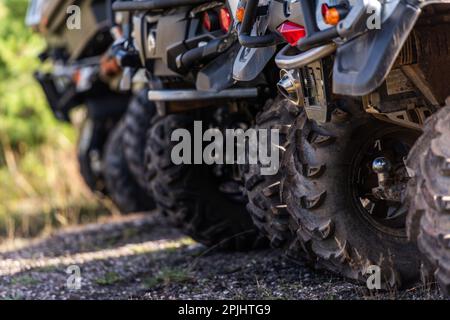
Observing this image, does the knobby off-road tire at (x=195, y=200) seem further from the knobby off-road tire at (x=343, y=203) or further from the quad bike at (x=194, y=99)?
the knobby off-road tire at (x=343, y=203)

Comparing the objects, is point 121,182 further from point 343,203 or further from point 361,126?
point 361,126

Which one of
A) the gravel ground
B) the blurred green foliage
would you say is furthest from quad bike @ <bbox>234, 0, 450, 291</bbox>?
the blurred green foliage

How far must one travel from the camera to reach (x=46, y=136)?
14.1m

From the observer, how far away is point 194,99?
6.53 metres

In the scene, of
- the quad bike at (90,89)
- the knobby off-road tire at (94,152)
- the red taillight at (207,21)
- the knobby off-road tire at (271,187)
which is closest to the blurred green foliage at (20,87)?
the quad bike at (90,89)

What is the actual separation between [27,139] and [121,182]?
4099 mm

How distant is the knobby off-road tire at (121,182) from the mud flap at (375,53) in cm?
589

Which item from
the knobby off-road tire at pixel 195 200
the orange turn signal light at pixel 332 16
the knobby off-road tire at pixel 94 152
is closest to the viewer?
the orange turn signal light at pixel 332 16

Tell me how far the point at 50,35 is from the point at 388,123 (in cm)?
621

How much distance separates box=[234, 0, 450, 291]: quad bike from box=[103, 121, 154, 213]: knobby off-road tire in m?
4.65

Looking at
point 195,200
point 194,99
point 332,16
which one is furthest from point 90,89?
point 332,16

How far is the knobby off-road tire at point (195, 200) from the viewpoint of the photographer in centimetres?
725

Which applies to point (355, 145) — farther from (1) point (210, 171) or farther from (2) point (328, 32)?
(1) point (210, 171)

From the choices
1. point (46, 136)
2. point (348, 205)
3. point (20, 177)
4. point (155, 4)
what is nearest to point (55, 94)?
point (20, 177)
